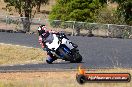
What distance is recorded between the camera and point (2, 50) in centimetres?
3431

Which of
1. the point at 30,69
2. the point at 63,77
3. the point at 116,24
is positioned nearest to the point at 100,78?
the point at 63,77

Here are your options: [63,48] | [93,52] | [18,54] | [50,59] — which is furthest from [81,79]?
[18,54]

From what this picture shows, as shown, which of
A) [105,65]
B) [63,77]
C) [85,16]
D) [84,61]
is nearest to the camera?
→ [63,77]

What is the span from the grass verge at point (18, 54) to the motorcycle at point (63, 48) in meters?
5.21

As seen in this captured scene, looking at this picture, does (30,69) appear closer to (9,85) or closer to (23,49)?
(9,85)

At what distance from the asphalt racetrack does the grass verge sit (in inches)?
69.2

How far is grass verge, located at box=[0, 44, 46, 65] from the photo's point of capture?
30966mm

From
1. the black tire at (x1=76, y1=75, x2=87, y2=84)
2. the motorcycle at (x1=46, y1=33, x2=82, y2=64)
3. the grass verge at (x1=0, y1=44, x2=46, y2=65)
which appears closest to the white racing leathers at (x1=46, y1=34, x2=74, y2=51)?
the motorcycle at (x1=46, y1=33, x2=82, y2=64)

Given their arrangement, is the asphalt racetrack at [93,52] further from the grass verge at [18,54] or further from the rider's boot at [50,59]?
the grass verge at [18,54]

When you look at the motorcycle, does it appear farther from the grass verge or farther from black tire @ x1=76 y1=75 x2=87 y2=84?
black tire @ x1=76 y1=75 x2=87 y2=84

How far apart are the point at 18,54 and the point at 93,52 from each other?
208 inches

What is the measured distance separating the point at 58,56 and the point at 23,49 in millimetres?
9244

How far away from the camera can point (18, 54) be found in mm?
32875

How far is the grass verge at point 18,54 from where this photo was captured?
31.0m
